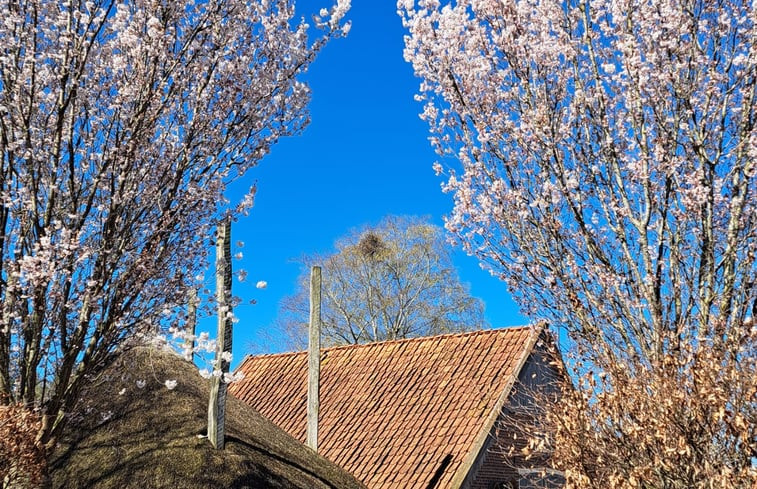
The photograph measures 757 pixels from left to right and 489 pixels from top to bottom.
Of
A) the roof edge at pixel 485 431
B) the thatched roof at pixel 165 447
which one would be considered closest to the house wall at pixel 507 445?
the roof edge at pixel 485 431

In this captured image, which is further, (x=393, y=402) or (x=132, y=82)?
(x=393, y=402)

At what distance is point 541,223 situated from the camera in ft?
26.6

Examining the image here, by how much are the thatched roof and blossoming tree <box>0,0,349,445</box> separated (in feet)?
5.59

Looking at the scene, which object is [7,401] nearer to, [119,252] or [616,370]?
[119,252]

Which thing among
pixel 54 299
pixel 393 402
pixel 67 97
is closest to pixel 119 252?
pixel 54 299

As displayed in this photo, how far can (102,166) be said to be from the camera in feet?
21.2

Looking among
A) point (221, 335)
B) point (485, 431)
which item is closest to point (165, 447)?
point (221, 335)

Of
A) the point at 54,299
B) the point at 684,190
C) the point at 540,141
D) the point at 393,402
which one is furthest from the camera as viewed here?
the point at 393,402

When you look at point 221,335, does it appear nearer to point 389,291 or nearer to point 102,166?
point 102,166

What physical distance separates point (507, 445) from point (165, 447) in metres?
5.45

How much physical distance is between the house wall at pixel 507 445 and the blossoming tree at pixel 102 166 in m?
6.03

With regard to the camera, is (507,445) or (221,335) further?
(507,445)

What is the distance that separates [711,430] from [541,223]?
268 cm

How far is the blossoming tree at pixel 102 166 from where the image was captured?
20.6ft
